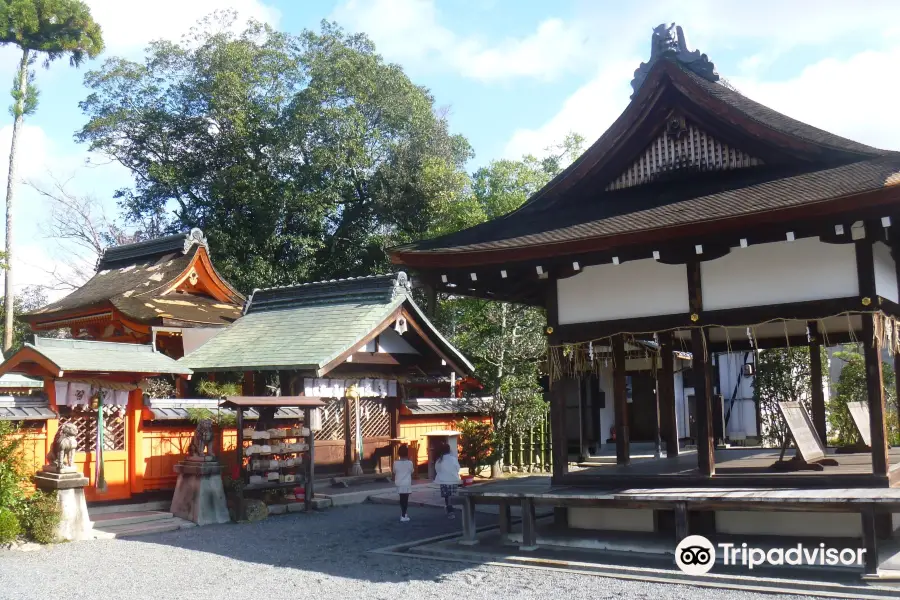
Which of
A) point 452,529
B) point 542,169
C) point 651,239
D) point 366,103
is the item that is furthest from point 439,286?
point 366,103

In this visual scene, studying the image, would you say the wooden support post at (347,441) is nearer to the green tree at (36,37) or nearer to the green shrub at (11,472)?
the green shrub at (11,472)

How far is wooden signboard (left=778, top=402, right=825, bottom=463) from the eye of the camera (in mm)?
9469

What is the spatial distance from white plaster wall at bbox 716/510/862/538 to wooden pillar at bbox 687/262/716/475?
65cm

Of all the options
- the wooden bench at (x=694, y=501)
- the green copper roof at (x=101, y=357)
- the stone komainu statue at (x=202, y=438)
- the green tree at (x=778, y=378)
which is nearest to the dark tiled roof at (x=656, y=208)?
the wooden bench at (x=694, y=501)

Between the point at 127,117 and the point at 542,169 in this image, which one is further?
the point at 127,117

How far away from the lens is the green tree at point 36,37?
1233 inches

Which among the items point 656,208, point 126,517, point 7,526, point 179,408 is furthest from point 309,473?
point 656,208

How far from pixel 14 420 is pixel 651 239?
10630 millimetres

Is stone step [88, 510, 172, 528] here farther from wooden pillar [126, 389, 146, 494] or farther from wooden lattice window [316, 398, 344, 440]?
wooden lattice window [316, 398, 344, 440]

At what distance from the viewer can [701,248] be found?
9.44 metres

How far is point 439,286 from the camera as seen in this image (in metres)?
11.3

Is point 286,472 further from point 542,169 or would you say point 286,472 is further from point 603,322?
point 542,169

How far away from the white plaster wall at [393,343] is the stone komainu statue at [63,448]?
27.4 feet

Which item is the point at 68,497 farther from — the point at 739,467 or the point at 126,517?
the point at 739,467
